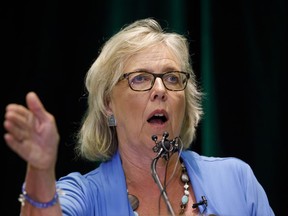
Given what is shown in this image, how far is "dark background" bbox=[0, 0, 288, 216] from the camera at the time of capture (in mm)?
2512

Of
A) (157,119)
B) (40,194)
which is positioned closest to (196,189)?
(157,119)

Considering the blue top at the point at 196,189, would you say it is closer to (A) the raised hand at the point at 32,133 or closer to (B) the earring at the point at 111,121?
(B) the earring at the point at 111,121

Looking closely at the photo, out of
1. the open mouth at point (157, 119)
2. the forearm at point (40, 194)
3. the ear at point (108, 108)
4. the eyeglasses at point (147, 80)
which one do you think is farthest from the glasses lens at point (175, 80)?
the forearm at point (40, 194)

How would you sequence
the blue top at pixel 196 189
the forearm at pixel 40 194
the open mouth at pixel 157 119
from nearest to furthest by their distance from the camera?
the forearm at pixel 40 194 → the blue top at pixel 196 189 → the open mouth at pixel 157 119

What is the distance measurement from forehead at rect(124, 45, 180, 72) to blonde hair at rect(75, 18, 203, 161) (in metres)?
0.02

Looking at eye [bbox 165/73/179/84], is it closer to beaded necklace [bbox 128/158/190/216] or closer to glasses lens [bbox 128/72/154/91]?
glasses lens [bbox 128/72/154/91]

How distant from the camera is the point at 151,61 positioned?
2023mm

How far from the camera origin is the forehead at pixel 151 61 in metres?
2.02

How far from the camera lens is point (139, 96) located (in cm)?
198

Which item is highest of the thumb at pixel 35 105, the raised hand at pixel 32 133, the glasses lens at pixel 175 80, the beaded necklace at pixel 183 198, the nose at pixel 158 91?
the glasses lens at pixel 175 80

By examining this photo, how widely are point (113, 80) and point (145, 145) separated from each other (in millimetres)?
275

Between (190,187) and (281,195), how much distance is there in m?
0.73

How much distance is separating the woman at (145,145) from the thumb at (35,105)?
45cm

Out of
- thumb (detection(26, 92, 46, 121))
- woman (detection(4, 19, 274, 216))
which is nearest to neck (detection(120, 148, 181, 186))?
woman (detection(4, 19, 274, 216))
